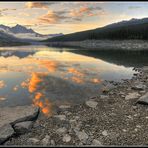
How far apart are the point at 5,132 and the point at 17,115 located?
1.89 m

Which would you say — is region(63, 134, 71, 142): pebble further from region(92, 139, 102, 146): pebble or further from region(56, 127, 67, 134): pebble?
region(92, 139, 102, 146): pebble

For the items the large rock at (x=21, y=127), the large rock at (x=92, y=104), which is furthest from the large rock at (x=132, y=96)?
the large rock at (x=21, y=127)

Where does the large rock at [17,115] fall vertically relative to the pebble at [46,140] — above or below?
above

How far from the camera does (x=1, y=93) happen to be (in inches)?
698

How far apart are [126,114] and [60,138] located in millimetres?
4066

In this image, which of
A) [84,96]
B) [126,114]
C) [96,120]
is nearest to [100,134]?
[96,120]

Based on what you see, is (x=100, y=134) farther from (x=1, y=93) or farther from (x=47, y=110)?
(x=1, y=93)

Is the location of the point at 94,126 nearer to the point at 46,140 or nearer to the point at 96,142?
the point at 96,142

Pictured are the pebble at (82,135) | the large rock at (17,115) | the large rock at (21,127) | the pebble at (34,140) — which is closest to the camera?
the pebble at (34,140)

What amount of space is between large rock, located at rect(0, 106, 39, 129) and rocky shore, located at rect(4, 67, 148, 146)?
393mm

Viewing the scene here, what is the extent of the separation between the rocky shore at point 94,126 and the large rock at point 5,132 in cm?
16

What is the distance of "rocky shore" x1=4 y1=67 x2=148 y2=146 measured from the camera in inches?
367

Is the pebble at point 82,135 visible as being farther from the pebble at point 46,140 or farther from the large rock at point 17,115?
the large rock at point 17,115

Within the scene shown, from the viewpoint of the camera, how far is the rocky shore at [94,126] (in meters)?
9.31
